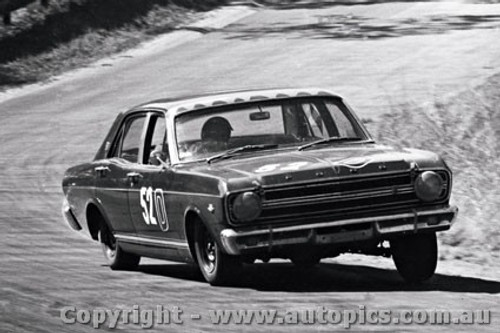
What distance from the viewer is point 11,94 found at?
29.6 metres

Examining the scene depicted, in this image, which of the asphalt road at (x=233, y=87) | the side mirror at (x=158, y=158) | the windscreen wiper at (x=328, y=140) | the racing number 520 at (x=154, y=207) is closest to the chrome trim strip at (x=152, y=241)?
the racing number 520 at (x=154, y=207)

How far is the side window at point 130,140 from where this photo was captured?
12758 mm

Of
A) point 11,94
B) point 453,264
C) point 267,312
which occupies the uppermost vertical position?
point 267,312

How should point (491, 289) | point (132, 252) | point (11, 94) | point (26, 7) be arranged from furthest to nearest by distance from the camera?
point (26, 7)
point (11, 94)
point (132, 252)
point (491, 289)

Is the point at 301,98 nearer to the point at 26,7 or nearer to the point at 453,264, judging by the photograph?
the point at 453,264

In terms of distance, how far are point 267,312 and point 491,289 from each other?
204 cm

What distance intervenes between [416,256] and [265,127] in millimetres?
1616

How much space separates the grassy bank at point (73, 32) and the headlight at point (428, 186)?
20.4 meters

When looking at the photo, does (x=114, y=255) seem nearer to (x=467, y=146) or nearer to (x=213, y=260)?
(x=213, y=260)

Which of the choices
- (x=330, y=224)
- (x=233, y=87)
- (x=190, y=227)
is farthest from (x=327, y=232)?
(x=233, y=87)

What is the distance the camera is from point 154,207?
1177cm

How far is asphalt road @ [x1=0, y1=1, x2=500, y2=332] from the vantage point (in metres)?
10.3

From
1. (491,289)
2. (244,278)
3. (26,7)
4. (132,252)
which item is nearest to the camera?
(491,289)

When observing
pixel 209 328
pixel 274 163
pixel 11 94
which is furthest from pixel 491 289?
pixel 11 94
